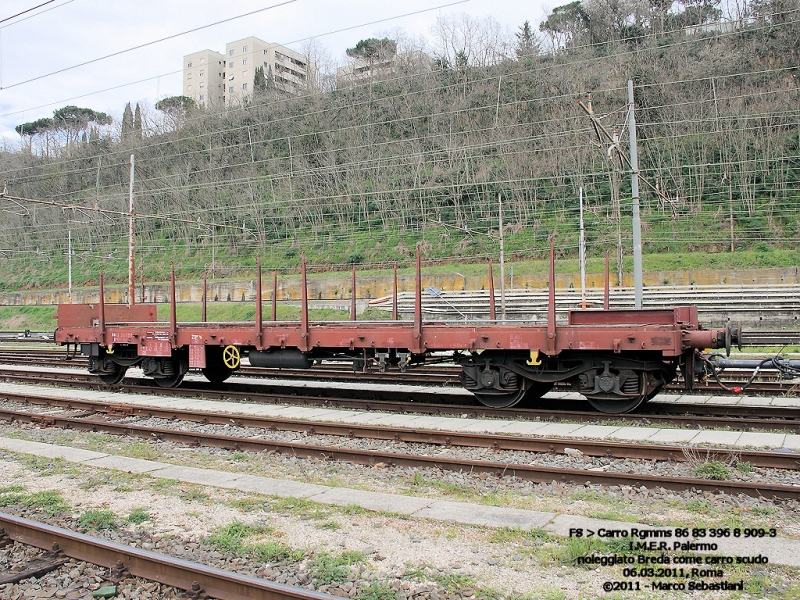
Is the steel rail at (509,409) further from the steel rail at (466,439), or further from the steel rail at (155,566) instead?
Result: the steel rail at (155,566)

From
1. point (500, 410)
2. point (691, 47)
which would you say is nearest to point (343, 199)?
point (691, 47)

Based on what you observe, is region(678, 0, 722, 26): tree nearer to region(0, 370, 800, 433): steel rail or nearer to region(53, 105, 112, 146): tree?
region(0, 370, 800, 433): steel rail

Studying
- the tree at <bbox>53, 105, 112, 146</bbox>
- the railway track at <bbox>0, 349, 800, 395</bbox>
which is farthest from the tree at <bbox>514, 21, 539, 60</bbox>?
the tree at <bbox>53, 105, 112, 146</bbox>

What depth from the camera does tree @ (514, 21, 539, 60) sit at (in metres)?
54.6

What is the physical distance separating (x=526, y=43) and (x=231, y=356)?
56667mm

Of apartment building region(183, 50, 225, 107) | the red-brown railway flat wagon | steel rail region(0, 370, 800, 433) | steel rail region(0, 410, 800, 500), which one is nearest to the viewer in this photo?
steel rail region(0, 410, 800, 500)

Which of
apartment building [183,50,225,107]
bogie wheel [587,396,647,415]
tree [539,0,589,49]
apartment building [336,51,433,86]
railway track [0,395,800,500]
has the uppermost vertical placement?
apartment building [183,50,225,107]

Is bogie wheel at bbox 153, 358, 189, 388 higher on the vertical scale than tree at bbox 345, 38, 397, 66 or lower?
lower

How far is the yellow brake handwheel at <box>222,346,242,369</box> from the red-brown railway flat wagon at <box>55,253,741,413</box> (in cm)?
2

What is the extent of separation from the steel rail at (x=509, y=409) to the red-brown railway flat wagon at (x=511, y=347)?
1.40ft

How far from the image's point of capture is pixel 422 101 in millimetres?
53438

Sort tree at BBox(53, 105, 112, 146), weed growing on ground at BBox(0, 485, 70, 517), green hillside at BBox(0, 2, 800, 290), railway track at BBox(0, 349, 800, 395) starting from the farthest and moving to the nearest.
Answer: tree at BBox(53, 105, 112, 146) < green hillside at BBox(0, 2, 800, 290) < railway track at BBox(0, 349, 800, 395) < weed growing on ground at BBox(0, 485, 70, 517)

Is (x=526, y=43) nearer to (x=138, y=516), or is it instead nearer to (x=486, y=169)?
(x=486, y=169)

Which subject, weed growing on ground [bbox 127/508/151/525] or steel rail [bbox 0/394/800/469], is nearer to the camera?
weed growing on ground [bbox 127/508/151/525]
